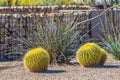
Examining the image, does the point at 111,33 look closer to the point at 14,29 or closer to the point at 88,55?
the point at 14,29

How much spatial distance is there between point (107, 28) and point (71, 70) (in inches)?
192

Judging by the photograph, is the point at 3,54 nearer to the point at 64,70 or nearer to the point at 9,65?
the point at 9,65

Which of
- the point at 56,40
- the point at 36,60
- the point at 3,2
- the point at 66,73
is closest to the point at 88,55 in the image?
the point at 66,73

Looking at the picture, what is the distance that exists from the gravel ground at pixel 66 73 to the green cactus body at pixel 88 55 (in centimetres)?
16

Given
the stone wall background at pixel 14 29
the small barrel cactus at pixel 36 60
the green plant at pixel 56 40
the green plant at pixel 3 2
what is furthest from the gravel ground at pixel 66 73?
the green plant at pixel 3 2

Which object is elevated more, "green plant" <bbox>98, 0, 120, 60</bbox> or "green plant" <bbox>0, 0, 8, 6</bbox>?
"green plant" <bbox>98, 0, 120, 60</bbox>

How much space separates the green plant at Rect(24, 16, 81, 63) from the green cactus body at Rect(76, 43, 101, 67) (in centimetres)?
85

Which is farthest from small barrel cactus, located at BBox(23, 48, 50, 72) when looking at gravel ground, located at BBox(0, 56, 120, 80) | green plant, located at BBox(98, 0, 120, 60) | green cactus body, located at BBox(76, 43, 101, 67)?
green plant, located at BBox(98, 0, 120, 60)

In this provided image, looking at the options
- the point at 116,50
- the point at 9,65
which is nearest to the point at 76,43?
the point at 116,50

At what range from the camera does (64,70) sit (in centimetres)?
1182

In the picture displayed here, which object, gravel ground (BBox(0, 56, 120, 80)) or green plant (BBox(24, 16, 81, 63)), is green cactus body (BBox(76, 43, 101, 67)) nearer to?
gravel ground (BBox(0, 56, 120, 80))

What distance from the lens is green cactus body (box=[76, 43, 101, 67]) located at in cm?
1200

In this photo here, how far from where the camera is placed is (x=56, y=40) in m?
12.9

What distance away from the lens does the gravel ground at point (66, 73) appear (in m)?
10.7
